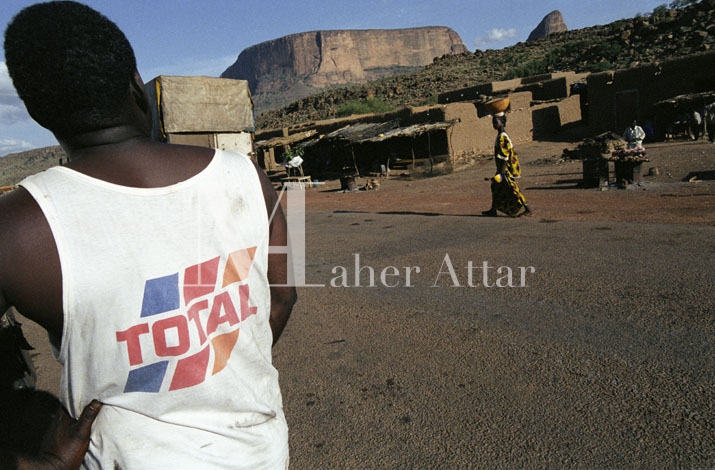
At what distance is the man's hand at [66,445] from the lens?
3.77 ft

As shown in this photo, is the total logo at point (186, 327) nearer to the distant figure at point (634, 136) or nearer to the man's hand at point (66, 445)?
the man's hand at point (66, 445)

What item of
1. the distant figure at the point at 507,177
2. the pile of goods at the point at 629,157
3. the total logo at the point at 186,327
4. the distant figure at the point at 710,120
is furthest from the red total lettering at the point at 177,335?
the distant figure at the point at 710,120

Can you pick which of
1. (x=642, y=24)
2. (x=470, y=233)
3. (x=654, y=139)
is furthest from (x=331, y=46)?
(x=470, y=233)

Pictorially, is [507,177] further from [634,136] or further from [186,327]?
[634,136]

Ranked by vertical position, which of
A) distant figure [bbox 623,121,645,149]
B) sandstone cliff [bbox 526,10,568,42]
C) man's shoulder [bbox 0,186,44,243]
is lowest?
man's shoulder [bbox 0,186,44,243]

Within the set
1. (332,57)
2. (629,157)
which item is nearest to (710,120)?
(629,157)

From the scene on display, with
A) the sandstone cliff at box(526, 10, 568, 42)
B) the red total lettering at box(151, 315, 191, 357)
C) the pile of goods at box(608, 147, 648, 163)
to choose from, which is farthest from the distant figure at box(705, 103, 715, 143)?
the sandstone cliff at box(526, 10, 568, 42)

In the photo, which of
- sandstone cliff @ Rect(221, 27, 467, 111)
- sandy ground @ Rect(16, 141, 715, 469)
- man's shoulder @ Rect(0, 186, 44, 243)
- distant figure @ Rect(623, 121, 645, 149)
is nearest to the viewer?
man's shoulder @ Rect(0, 186, 44, 243)

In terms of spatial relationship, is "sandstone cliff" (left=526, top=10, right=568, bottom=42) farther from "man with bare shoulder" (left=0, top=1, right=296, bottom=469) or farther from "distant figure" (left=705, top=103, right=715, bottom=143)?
"man with bare shoulder" (left=0, top=1, right=296, bottom=469)

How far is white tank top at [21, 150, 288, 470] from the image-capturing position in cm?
109

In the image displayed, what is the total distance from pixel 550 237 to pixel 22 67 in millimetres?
6698

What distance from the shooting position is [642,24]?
38.1m

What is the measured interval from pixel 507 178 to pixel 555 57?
124 ft

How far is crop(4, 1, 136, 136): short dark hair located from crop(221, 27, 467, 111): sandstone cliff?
139 m
